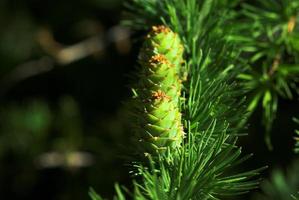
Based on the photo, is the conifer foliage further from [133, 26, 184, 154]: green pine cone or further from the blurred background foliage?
the blurred background foliage

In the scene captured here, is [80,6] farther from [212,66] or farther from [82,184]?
[212,66]

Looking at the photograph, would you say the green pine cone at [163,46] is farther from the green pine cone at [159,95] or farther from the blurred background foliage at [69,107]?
the blurred background foliage at [69,107]

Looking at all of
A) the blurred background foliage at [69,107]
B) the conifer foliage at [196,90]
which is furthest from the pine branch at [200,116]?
the blurred background foliage at [69,107]

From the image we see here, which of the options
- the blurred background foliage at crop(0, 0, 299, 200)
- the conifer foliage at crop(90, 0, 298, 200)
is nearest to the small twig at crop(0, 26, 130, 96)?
the blurred background foliage at crop(0, 0, 299, 200)

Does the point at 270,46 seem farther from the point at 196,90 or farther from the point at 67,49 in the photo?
the point at 67,49

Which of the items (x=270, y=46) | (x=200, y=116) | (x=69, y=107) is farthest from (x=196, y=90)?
(x=69, y=107)

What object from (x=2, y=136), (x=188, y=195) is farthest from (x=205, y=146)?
(x=2, y=136)
